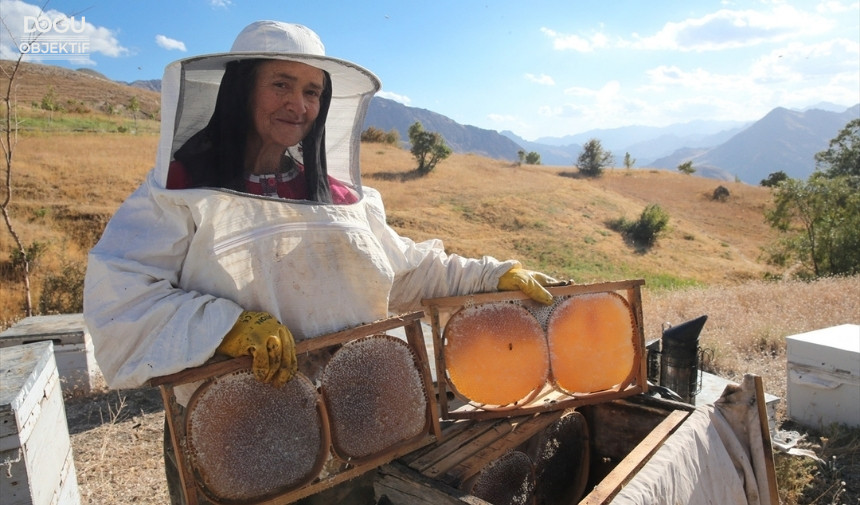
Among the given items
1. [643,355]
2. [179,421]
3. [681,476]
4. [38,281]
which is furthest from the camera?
[38,281]

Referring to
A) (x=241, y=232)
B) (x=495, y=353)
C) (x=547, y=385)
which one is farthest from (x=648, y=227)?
(x=241, y=232)

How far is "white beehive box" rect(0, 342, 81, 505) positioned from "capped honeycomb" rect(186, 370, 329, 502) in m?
1.60

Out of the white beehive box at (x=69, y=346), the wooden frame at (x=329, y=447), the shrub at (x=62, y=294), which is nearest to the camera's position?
the wooden frame at (x=329, y=447)

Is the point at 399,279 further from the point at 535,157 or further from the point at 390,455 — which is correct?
the point at 535,157

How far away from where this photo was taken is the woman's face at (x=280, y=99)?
2.10 meters

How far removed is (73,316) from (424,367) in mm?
6028

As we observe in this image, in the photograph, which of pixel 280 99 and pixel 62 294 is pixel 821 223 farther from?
pixel 62 294

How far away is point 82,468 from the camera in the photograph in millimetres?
4527

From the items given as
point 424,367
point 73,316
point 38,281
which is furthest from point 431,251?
point 38,281

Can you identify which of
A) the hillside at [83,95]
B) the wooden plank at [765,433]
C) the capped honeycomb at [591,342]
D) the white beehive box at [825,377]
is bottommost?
the white beehive box at [825,377]

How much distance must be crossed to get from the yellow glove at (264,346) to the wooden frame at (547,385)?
2.70 feet

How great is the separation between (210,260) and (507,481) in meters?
1.62

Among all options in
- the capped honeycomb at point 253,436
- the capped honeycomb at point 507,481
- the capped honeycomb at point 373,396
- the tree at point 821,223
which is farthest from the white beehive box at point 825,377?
the tree at point 821,223

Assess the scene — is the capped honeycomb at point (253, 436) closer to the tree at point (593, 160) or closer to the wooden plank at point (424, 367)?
the wooden plank at point (424, 367)
